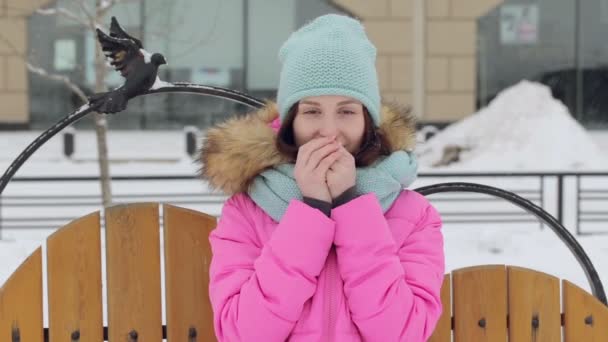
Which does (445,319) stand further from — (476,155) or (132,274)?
(476,155)

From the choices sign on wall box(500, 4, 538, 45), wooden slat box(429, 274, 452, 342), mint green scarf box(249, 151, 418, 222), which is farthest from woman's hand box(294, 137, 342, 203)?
sign on wall box(500, 4, 538, 45)

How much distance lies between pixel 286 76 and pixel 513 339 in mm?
1325

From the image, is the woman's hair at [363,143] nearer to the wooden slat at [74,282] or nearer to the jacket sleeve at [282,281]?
the jacket sleeve at [282,281]

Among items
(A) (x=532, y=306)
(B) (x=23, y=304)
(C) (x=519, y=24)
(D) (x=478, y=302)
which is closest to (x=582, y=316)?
(A) (x=532, y=306)

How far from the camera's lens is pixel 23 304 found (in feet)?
8.71

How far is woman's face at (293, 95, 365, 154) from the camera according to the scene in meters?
2.21

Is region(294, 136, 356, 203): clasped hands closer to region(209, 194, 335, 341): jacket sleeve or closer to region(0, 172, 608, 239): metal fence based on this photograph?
region(209, 194, 335, 341): jacket sleeve

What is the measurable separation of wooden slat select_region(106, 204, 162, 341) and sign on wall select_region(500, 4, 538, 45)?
18.9 meters

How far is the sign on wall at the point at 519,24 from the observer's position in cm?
2044

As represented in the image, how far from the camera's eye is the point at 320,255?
2.06m

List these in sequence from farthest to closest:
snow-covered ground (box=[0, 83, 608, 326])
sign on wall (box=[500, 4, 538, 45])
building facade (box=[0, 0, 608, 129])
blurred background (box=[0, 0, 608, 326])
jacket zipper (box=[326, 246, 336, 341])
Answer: sign on wall (box=[500, 4, 538, 45])
building facade (box=[0, 0, 608, 129])
blurred background (box=[0, 0, 608, 326])
snow-covered ground (box=[0, 83, 608, 326])
jacket zipper (box=[326, 246, 336, 341])

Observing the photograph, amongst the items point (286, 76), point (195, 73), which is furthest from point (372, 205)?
point (195, 73)

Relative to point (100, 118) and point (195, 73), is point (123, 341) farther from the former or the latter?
point (195, 73)

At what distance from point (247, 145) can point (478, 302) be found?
1.09 metres
